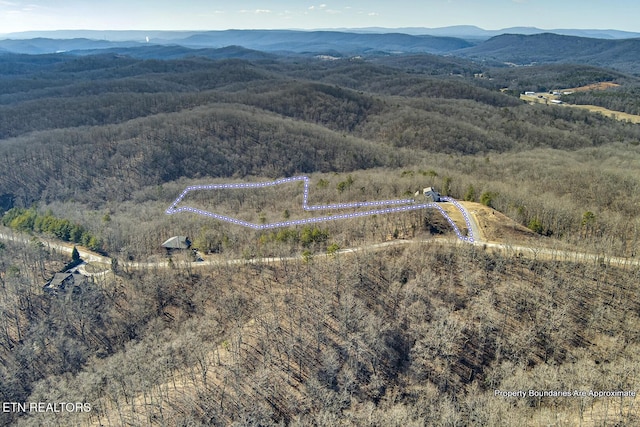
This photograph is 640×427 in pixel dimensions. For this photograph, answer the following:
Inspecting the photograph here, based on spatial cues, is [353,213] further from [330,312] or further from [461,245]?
[330,312]

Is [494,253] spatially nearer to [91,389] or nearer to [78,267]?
[91,389]

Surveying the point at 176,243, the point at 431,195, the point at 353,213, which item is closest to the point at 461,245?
the point at 431,195

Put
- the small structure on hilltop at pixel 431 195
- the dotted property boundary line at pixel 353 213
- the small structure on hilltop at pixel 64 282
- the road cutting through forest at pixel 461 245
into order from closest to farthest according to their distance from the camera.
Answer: the road cutting through forest at pixel 461 245
the small structure on hilltop at pixel 64 282
the dotted property boundary line at pixel 353 213
the small structure on hilltop at pixel 431 195

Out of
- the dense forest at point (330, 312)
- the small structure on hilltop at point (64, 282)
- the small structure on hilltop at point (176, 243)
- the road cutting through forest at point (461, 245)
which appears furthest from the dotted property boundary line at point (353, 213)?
the small structure on hilltop at point (64, 282)

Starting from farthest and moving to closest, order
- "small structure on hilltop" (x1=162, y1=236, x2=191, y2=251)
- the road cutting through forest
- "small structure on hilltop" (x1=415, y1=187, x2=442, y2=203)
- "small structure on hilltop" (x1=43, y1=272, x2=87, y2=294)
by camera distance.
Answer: "small structure on hilltop" (x1=415, y1=187, x2=442, y2=203), "small structure on hilltop" (x1=162, y1=236, x2=191, y2=251), "small structure on hilltop" (x1=43, y1=272, x2=87, y2=294), the road cutting through forest

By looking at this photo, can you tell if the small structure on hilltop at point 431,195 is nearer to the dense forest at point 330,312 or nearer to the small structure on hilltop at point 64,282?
the dense forest at point 330,312

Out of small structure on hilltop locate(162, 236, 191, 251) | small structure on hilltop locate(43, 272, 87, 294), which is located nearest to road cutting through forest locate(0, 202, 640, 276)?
small structure on hilltop locate(43, 272, 87, 294)

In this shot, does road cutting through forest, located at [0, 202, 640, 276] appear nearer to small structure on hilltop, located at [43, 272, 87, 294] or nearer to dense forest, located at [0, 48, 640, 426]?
dense forest, located at [0, 48, 640, 426]
